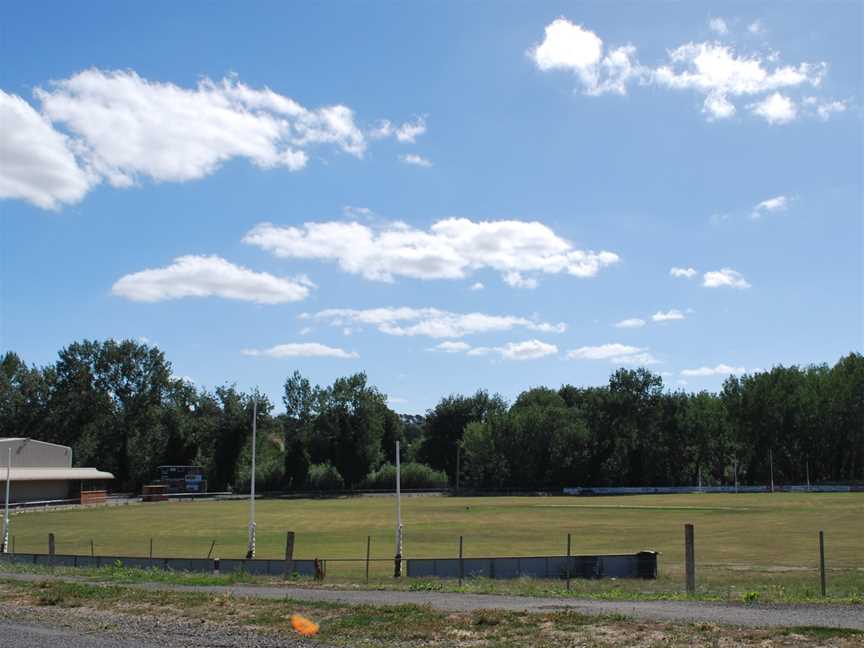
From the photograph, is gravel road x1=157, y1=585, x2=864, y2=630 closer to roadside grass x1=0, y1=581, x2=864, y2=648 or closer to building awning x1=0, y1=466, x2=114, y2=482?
roadside grass x1=0, y1=581, x2=864, y2=648

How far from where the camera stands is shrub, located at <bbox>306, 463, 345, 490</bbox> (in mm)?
134125

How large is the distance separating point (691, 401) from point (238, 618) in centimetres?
12910

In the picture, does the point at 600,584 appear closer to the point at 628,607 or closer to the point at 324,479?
the point at 628,607

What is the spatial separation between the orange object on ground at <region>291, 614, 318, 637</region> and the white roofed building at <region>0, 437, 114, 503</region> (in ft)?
277

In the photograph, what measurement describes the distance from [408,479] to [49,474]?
186ft

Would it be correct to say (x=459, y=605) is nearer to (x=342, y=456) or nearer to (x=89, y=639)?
(x=89, y=639)

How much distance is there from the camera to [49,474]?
95125mm

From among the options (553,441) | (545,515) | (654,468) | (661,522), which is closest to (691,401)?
(654,468)

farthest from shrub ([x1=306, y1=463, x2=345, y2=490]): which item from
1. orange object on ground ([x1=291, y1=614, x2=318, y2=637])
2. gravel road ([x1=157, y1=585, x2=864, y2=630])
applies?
orange object on ground ([x1=291, y1=614, x2=318, y2=637])

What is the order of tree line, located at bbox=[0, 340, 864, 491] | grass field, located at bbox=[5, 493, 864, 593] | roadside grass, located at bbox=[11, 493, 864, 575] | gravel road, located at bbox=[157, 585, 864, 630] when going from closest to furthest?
1. gravel road, located at bbox=[157, 585, 864, 630]
2. grass field, located at bbox=[5, 493, 864, 593]
3. roadside grass, located at bbox=[11, 493, 864, 575]
4. tree line, located at bbox=[0, 340, 864, 491]

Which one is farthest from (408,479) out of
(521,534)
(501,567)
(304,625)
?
(304,625)

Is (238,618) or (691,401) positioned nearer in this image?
(238,618)

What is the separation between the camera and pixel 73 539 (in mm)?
50156

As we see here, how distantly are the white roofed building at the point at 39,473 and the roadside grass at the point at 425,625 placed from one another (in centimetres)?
8091
